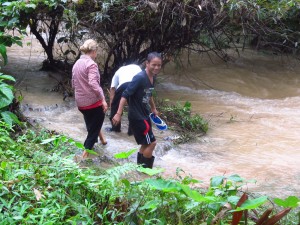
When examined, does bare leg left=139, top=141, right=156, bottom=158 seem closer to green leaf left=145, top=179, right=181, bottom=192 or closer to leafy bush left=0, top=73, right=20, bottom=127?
leafy bush left=0, top=73, right=20, bottom=127

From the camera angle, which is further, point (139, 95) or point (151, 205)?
point (139, 95)

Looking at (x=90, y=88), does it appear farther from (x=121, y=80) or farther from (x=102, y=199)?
(x=102, y=199)

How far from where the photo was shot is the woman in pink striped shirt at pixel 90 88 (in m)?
5.43

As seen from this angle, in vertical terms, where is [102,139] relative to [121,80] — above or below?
below

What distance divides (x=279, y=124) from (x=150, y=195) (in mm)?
6029

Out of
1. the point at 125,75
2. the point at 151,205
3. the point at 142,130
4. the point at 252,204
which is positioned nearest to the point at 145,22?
the point at 125,75

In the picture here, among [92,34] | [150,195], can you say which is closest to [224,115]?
[92,34]

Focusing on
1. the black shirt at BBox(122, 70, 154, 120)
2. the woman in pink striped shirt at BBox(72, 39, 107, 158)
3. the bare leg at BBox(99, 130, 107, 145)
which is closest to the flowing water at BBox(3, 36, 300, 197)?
the bare leg at BBox(99, 130, 107, 145)

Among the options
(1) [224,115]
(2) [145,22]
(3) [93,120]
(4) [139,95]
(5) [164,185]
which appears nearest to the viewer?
(5) [164,185]

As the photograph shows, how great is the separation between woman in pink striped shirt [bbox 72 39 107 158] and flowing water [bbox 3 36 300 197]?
794 mm

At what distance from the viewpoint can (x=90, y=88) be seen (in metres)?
5.54

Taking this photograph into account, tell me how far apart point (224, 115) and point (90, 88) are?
4.27 meters

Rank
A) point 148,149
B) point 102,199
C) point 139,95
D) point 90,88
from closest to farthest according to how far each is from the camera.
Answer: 1. point 102,199
2. point 139,95
3. point 148,149
4. point 90,88

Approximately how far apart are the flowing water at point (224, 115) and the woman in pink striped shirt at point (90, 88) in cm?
79
